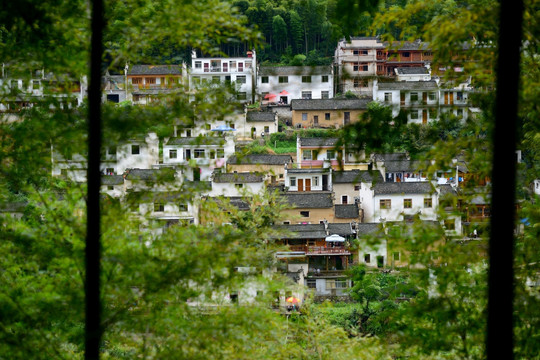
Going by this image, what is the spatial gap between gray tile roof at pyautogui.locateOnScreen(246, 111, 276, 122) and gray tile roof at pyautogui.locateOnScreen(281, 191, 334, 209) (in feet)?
18.4

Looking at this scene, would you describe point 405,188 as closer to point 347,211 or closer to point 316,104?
point 347,211

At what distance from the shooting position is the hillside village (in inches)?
105

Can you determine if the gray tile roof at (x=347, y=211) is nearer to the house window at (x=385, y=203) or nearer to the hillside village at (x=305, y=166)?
the hillside village at (x=305, y=166)

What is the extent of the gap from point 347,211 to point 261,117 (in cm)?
649

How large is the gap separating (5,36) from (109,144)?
86cm

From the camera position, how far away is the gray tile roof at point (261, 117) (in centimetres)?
2219

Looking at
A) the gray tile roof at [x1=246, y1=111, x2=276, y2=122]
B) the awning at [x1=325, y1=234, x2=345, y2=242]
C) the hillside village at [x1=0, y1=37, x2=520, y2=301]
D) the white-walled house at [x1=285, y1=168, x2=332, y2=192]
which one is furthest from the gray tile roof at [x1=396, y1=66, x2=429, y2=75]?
the awning at [x1=325, y1=234, x2=345, y2=242]

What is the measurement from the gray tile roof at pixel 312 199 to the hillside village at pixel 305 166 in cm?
3

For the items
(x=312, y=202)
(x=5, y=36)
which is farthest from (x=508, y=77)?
(x=312, y=202)

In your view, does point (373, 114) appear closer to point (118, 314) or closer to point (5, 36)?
Answer: point (118, 314)

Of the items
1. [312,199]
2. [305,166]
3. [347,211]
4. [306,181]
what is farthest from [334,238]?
[305,166]

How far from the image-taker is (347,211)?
662 inches

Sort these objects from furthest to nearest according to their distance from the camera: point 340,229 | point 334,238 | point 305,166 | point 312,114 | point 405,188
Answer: point 312,114 < point 305,166 < point 405,188 < point 340,229 < point 334,238

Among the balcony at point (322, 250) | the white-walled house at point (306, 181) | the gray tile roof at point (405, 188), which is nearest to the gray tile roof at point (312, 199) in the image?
the white-walled house at point (306, 181)
